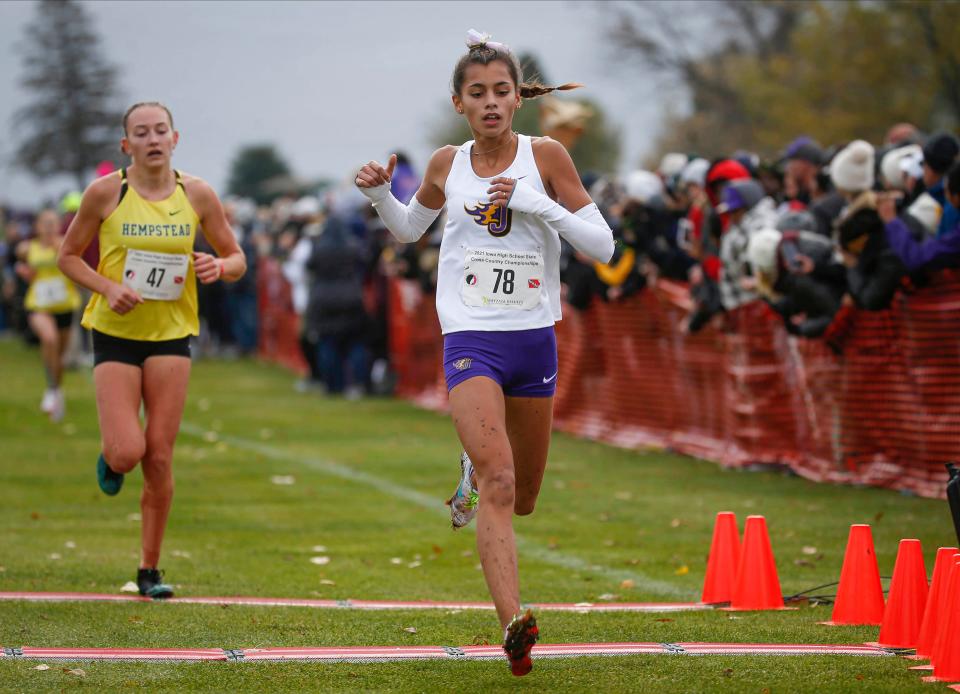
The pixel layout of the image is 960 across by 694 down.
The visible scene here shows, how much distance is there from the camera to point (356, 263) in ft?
75.0

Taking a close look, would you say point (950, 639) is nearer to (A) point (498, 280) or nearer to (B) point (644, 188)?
(A) point (498, 280)

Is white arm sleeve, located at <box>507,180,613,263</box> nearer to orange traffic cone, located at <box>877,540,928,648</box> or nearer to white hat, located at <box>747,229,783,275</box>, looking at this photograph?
orange traffic cone, located at <box>877,540,928,648</box>

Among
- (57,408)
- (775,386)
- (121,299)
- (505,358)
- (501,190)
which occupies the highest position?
(501,190)

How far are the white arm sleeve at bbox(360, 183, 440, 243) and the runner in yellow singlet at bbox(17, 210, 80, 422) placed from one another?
40.4ft

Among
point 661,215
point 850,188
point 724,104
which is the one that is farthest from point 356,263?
point 724,104

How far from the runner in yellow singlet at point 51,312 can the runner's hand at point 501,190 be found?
13085 mm

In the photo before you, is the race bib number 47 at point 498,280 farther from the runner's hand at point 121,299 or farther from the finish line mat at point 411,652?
the runner's hand at point 121,299

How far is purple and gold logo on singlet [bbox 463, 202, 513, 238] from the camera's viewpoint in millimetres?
6449

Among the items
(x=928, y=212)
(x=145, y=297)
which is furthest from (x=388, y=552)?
(x=928, y=212)

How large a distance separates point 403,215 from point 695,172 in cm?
793

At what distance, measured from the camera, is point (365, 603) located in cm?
802

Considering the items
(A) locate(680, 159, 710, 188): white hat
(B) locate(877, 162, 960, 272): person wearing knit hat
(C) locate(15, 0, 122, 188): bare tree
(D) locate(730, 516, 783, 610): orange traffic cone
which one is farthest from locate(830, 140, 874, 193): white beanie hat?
(C) locate(15, 0, 122, 188): bare tree

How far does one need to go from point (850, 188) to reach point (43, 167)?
96966 mm

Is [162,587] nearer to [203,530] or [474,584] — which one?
[474,584]
